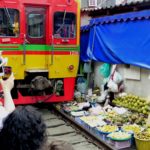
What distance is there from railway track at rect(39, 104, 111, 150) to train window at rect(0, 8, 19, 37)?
7.24ft

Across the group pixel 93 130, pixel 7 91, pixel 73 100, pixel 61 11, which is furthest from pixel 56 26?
pixel 7 91

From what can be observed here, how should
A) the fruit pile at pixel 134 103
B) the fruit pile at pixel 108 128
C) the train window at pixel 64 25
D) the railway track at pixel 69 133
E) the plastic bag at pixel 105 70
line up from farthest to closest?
1. the plastic bag at pixel 105 70
2. the train window at pixel 64 25
3. the fruit pile at pixel 134 103
4. the fruit pile at pixel 108 128
5. the railway track at pixel 69 133

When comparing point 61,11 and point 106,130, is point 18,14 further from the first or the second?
point 106,130

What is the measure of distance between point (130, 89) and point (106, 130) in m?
2.25

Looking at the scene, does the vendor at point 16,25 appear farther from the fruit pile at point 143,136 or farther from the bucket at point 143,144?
the bucket at point 143,144

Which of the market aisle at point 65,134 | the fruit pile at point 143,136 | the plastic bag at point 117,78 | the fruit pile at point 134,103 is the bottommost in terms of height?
the market aisle at point 65,134

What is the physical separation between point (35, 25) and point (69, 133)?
294 cm

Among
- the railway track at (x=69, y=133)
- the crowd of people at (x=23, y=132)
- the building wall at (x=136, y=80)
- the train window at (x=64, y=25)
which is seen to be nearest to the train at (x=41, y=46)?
the train window at (x=64, y=25)

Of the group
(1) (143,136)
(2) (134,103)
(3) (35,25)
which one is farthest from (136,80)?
(3) (35,25)

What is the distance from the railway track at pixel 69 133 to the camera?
19.8ft

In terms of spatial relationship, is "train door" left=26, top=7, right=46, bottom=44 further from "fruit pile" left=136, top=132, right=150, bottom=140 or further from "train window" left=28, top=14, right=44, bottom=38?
"fruit pile" left=136, top=132, right=150, bottom=140

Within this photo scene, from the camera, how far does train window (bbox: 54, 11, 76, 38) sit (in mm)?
8352

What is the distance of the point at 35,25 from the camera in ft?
27.0

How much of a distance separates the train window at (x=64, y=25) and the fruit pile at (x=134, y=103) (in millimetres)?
2088
